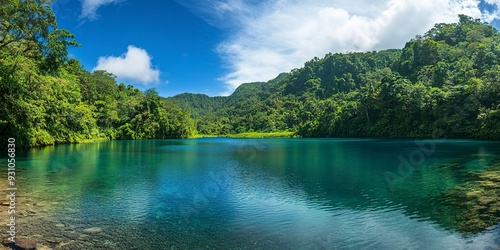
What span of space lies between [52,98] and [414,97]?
77752mm

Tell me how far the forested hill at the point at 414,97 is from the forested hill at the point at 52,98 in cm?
5569

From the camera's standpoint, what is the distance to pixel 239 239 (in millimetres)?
10250

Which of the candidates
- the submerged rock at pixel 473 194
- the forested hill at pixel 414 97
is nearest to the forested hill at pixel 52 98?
the submerged rock at pixel 473 194

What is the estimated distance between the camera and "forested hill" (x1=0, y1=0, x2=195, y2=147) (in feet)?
84.9

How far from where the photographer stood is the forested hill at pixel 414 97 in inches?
2494

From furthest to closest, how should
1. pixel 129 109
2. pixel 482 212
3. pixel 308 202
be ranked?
pixel 129 109
pixel 308 202
pixel 482 212

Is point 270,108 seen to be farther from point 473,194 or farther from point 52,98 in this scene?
point 473,194

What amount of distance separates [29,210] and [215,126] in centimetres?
16296

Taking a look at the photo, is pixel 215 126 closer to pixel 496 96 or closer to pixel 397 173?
pixel 496 96

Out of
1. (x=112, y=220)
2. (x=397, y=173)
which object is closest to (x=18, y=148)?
(x=112, y=220)

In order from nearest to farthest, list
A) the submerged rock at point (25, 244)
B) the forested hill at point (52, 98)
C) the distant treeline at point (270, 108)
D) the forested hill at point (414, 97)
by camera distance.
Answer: the submerged rock at point (25, 244)
the forested hill at point (52, 98)
the distant treeline at point (270, 108)
the forested hill at point (414, 97)

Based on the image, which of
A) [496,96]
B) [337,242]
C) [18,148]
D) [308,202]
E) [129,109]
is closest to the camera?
[337,242]

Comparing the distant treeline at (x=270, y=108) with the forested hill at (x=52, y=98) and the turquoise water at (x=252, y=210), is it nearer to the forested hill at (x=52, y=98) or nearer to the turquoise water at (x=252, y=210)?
the forested hill at (x=52, y=98)

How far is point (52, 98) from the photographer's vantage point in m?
51.5
